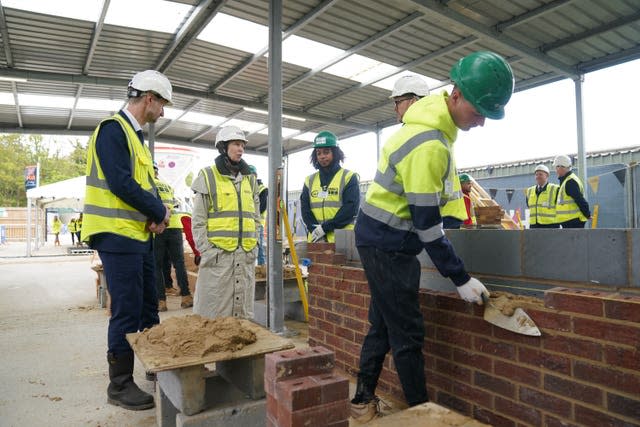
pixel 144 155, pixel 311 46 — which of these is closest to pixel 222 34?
pixel 311 46

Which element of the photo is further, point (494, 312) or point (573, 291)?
point (494, 312)

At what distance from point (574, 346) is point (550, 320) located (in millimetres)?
160

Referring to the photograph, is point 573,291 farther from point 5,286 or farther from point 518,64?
point 5,286

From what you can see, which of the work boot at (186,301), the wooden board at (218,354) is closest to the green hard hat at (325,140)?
the wooden board at (218,354)

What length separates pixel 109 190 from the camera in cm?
306

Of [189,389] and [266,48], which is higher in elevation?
[266,48]

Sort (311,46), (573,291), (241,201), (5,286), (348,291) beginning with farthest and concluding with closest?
(5,286), (311,46), (241,201), (348,291), (573,291)

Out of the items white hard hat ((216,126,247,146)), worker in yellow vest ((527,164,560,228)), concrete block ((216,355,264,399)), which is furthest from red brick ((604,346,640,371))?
worker in yellow vest ((527,164,560,228))

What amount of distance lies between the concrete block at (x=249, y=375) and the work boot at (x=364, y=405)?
680 millimetres

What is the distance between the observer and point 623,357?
202cm

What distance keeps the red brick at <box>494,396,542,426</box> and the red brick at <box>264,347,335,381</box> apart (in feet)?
4.05

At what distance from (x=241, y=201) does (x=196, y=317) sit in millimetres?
1452

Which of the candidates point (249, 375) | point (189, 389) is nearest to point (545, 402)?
point (249, 375)

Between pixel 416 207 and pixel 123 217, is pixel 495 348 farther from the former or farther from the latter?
pixel 123 217
